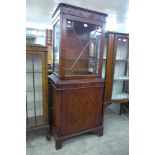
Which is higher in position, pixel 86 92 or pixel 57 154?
pixel 86 92

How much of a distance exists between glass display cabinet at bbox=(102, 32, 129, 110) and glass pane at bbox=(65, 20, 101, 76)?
43 cm

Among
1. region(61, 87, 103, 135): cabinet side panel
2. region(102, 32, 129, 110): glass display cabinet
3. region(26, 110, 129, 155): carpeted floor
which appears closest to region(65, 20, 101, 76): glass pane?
region(61, 87, 103, 135): cabinet side panel

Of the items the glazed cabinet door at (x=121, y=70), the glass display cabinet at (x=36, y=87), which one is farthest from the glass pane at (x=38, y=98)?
the glazed cabinet door at (x=121, y=70)

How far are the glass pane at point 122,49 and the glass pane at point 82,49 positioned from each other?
0.68 meters

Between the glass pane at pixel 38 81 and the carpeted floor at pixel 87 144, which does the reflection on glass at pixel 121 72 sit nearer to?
the carpeted floor at pixel 87 144

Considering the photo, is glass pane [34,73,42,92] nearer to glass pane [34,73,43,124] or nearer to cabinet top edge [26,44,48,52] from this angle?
glass pane [34,73,43,124]

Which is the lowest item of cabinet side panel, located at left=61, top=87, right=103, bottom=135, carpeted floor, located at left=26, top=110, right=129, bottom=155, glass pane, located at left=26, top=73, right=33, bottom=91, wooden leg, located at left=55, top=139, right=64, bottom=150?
carpeted floor, located at left=26, top=110, right=129, bottom=155

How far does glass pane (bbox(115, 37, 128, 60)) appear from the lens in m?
2.61

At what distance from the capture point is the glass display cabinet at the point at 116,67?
8.13ft

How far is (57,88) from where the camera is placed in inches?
71.7
